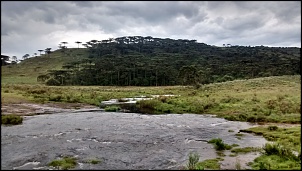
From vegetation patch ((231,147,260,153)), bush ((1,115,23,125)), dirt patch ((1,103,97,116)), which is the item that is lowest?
vegetation patch ((231,147,260,153))

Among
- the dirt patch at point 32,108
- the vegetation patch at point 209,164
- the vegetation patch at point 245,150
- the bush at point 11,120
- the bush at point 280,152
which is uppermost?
the dirt patch at point 32,108

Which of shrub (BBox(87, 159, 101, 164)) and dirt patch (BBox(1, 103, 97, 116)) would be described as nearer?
shrub (BBox(87, 159, 101, 164))

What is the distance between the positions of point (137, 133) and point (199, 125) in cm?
894

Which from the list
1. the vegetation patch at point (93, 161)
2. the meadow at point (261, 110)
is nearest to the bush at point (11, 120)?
the meadow at point (261, 110)

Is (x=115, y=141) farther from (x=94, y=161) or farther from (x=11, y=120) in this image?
(x=11, y=120)

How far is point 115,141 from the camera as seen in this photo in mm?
27719

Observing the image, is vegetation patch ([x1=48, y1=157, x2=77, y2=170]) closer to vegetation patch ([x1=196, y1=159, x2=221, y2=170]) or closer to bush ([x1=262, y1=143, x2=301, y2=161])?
vegetation patch ([x1=196, y1=159, x2=221, y2=170])

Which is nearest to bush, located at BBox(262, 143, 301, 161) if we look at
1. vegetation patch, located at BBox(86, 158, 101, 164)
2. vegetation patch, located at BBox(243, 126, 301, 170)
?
vegetation patch, located at BBox(243, 126, 301, 170)

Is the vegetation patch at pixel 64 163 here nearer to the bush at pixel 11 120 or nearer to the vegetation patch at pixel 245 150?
the vegetation patch at pixel 245 150

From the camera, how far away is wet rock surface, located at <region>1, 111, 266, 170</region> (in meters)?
21.0

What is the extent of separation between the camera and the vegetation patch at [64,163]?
63.6 feet

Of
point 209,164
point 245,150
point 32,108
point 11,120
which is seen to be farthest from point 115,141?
point 32,108

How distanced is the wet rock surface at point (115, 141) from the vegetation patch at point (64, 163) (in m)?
0.37

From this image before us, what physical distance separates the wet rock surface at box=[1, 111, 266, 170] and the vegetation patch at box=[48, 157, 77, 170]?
1.21 feet
